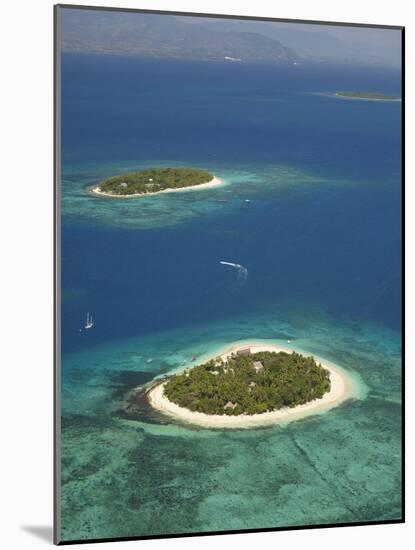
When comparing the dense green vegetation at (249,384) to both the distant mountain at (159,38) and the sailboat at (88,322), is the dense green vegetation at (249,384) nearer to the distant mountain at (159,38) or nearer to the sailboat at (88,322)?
the sailboat at (88,322)

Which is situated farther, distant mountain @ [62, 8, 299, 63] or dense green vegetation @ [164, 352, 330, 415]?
dense green vegetation @ [164, 352, 330, 415]

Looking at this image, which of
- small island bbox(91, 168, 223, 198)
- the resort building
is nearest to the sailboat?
small island bbox(91, 168, 223, 198)

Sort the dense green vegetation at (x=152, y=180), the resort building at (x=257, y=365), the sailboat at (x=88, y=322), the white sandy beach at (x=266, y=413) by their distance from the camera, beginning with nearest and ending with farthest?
the sailboat at (x=88, y=322) → the white sandy beach at (x=266, y=413) → the resort building at (x=257, y=365) → the dense green vegetation at (x=152, y=180)

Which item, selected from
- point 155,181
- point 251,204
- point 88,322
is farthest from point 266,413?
point 155,181

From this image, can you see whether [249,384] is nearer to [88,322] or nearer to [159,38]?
[88,322]

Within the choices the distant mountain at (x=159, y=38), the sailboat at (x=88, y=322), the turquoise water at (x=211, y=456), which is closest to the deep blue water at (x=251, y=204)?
the sailboat at (x=88, y=322)

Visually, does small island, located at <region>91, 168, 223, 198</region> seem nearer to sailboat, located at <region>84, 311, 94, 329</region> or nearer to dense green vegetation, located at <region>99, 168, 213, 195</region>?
dense green vegetation, located at <region>99, 168, 213, 195</region>

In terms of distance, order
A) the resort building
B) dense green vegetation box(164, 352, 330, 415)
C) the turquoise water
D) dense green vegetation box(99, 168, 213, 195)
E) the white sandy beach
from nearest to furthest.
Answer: the turquoise water
the white sandy beach
dense green vegetation box(164, 352, 330, 415)
the resort building
dense green vegetation box(99, 168, 213, 195)
